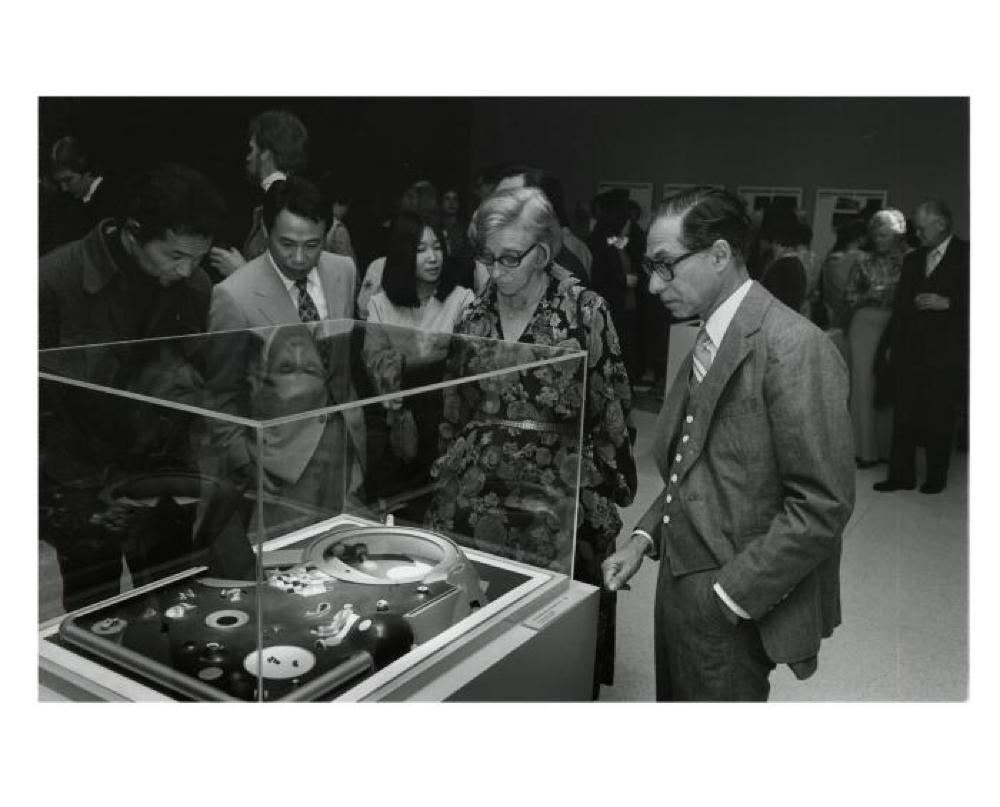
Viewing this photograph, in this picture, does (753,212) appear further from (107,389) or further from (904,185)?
(107,389)

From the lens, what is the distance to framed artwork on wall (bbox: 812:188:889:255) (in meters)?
1.96

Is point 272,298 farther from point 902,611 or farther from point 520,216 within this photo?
point 902,611

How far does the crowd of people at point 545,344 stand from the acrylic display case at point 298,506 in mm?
10

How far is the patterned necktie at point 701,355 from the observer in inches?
70.9

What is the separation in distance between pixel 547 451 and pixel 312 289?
2.24 feet

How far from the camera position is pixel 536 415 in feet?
7.00

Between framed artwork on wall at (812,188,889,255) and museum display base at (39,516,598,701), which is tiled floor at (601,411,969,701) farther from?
framed artwork on wall at (812,188,889,255)

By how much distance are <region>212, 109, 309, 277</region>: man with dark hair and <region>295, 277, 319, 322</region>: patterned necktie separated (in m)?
0.12

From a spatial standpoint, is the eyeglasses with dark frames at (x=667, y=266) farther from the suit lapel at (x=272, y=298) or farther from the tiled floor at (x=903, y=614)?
the suit lapel at (x=272, y=298)

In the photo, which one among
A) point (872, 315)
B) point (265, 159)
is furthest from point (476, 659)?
point (265, 159)

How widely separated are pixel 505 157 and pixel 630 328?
476 mm

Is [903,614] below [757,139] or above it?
below
